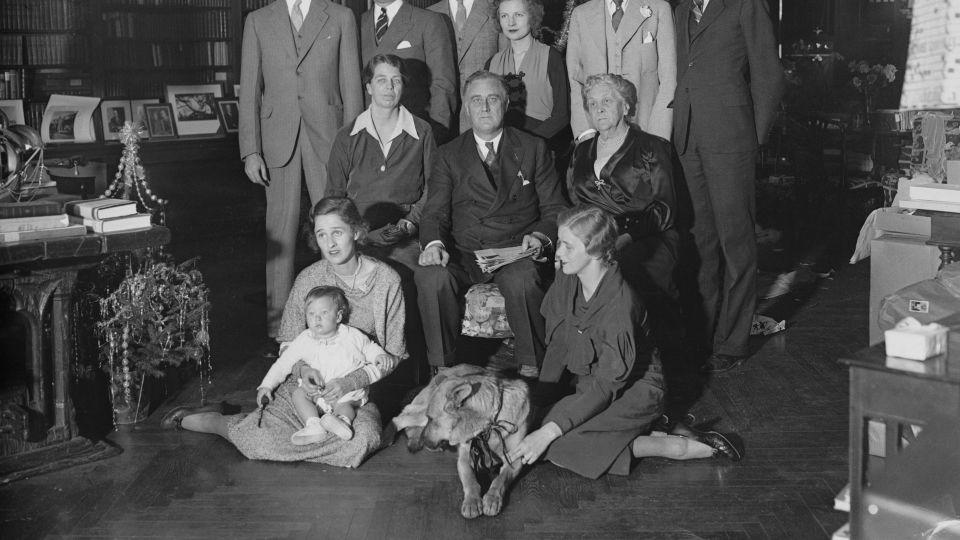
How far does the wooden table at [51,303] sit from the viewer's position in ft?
11.8

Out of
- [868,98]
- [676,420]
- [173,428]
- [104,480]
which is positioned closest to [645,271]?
[676,420]

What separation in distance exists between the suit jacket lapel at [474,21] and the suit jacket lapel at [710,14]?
121 centimetres

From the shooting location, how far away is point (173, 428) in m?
4.09

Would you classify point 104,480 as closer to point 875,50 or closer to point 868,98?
point 868,98

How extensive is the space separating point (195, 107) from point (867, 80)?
539 centimetres

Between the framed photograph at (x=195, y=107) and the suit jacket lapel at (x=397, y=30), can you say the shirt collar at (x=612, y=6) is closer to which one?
the suit jacket lapel at (x=397, y=30)

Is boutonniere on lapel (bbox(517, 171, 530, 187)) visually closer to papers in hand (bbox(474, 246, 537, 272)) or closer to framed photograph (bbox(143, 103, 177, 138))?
papers in hand (bbox(474, 246, 537, 272))

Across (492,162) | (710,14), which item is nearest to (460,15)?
(492,162)

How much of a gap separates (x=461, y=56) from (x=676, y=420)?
93.6 inches

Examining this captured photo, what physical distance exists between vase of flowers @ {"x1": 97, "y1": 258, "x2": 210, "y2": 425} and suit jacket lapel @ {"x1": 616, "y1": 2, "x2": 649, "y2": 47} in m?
2.31

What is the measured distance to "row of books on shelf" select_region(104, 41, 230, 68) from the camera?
7.87m

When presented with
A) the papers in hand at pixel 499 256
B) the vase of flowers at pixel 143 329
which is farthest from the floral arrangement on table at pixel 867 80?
the vase of flowers at pixel 143 329

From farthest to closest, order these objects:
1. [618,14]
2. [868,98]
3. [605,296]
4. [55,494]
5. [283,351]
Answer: [868,98]
[618,14]
[283,351]
[605,296]
[55,494]

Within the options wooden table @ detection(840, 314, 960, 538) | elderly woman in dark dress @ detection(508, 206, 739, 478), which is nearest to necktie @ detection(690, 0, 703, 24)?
elderly woman in dark dress @ detection(508, 206, 739, 478)
